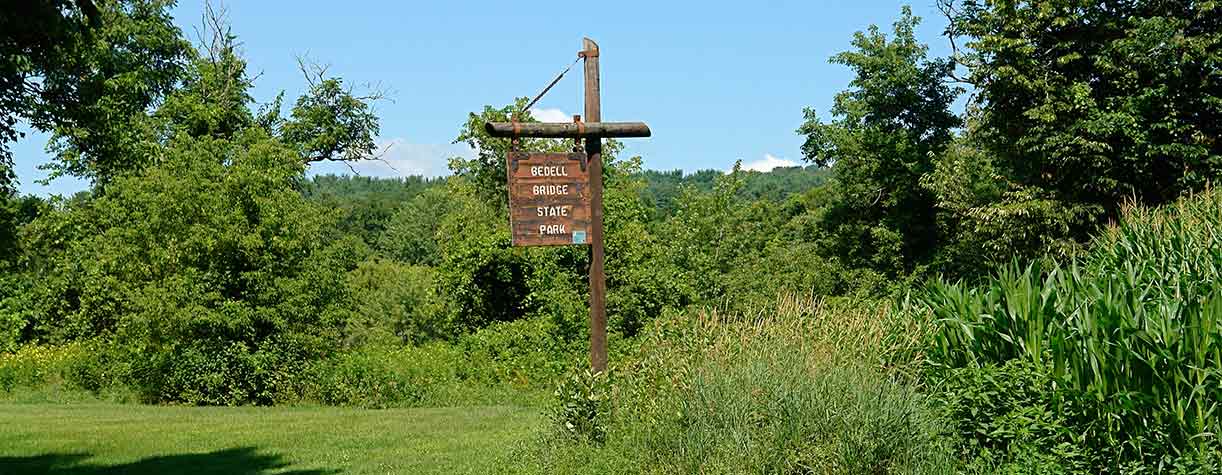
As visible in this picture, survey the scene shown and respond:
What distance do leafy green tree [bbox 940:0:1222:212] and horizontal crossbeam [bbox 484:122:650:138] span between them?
673 inches

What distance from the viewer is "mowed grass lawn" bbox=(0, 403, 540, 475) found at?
10945 mm

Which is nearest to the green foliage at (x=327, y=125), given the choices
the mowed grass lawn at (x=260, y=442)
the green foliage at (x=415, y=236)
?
the mowed grass lawn at (x=260, y=442)

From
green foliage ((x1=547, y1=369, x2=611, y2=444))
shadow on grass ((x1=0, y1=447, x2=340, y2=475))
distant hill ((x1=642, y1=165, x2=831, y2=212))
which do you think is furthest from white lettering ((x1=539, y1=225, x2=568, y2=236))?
distant hill ((x1=642, y1=165, x2=831, y2=212))

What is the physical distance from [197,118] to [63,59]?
22.4m

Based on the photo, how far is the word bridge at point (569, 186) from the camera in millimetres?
9508

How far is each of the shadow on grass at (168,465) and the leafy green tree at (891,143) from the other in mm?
26249

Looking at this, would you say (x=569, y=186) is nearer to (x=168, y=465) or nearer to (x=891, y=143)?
(x=168, y=465)

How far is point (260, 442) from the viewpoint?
13.1 metres

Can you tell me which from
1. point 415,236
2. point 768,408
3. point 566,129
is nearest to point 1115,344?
point 768,408

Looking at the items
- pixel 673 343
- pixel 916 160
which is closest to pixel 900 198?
pixel 916 160

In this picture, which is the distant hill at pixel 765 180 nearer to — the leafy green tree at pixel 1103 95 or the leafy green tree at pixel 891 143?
the leafy green tree at pixel 891 143

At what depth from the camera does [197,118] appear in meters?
34.1

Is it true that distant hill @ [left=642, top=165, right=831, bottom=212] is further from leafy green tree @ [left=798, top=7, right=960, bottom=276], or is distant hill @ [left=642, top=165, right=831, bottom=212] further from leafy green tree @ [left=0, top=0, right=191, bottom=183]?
leafy green tree @ [left=0, top=0, right=191, bottom=183]

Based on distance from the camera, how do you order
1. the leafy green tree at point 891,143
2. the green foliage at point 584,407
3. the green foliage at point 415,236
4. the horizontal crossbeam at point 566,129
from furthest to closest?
the green foliage at point 415,236, the leafy green tree at point 891,143, the horizontal crossbeam at point 566,129, the green foliage at point 584,407
